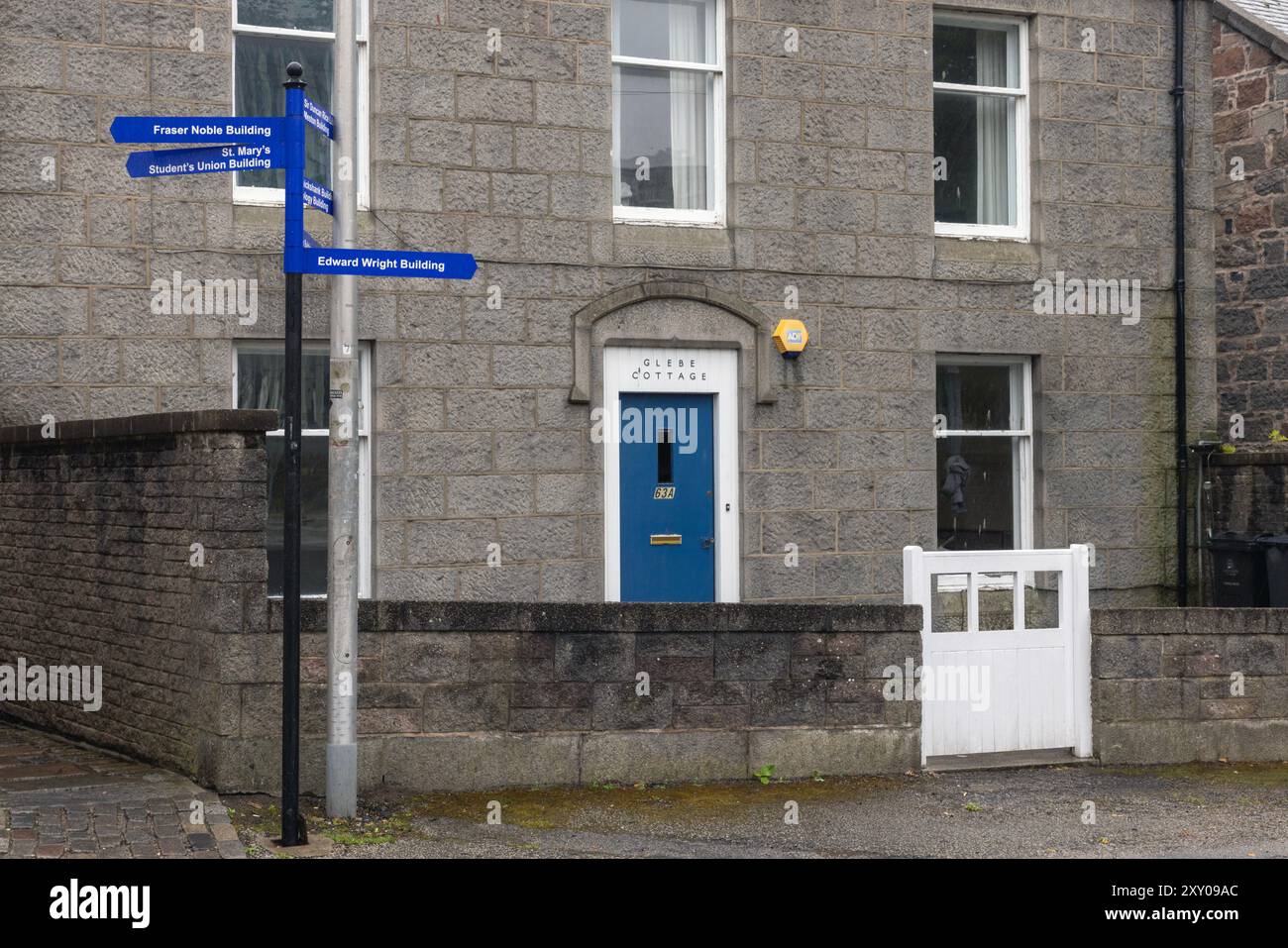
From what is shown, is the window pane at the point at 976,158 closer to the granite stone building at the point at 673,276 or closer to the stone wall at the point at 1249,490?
the granite stone building at the point at 673,276

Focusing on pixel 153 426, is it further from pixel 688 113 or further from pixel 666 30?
pixel 666 30

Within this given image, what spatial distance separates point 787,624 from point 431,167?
5.01 meters

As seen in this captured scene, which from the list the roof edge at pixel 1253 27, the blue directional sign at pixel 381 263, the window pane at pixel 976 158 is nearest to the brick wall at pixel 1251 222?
the roof edge at pixel 1253 27

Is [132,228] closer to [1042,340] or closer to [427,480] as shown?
[427,480]

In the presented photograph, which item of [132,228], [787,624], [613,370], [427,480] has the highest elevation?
[132,228]

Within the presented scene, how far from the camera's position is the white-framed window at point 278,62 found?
12.1 metres

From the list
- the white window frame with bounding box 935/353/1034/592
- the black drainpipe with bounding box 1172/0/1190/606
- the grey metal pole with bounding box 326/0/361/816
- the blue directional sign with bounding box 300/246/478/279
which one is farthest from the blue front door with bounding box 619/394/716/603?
the blue directional sign with bounding box 300/246/478/279

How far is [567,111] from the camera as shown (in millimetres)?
12898

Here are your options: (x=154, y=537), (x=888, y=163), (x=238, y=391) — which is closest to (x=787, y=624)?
(x=154, y=537)

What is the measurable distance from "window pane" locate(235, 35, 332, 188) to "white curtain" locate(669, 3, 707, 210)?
2887mm

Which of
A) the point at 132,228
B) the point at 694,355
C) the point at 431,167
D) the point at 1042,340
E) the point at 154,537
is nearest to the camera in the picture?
the point at 154,537

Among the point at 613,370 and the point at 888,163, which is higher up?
the point at 888,163

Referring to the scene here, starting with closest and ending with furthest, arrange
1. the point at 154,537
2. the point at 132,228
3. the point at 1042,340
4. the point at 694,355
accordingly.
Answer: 1. the point at 154,537
2. the point at 132,228
3. the point at 694,355
4. the point at 1042,340

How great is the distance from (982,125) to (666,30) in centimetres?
313
